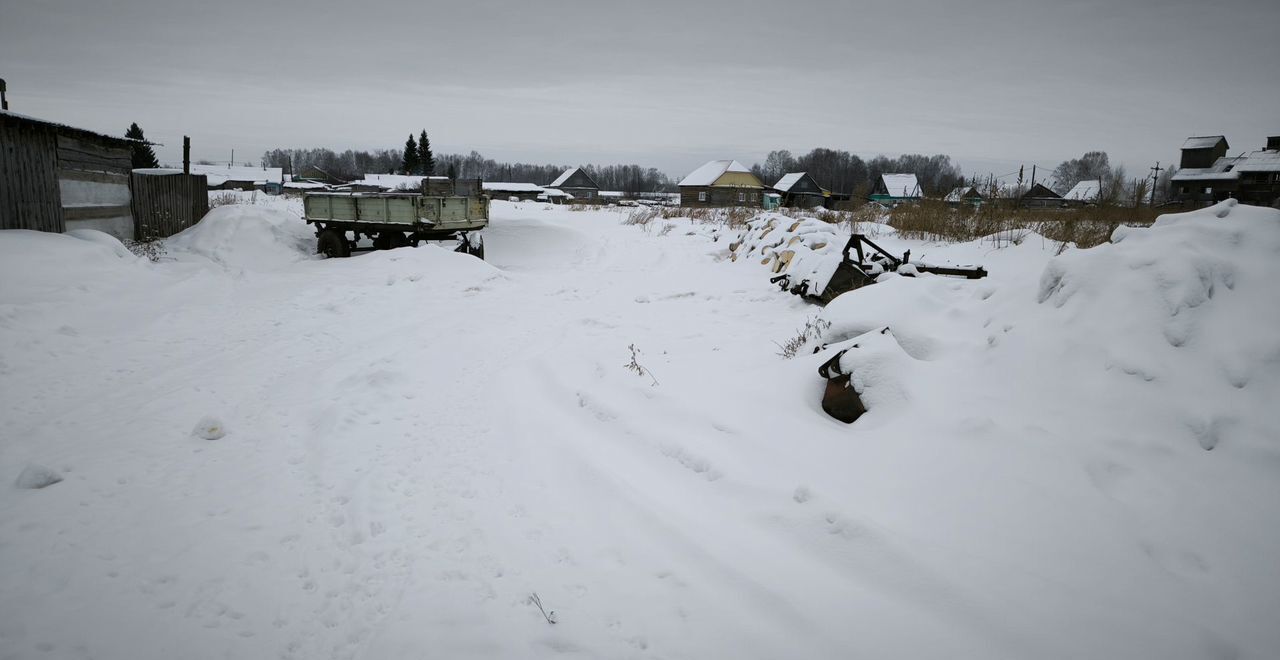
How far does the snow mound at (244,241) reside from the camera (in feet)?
41.4

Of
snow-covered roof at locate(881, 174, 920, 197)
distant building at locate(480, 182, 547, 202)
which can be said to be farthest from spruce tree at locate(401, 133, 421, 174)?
snow-covered roof at locate(881, 174, 920, 197)

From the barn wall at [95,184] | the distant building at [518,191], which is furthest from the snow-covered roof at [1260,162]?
the distant building at [518,191]

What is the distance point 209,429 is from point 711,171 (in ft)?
194

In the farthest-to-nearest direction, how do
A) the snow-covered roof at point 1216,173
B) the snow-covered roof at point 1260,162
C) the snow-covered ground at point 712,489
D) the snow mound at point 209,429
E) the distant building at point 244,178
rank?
1. the distant building at point 244,178
2. the snow-covered roof at point 1216,173
3. the snow-covered roof at point 1260,162
4. the snow mound at point 209,429
5. the snow-covered ground at point 712,489

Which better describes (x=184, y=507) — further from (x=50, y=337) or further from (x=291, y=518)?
(x=50, y=337)

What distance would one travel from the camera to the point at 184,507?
3.50m

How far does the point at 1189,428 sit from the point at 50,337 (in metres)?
10.1

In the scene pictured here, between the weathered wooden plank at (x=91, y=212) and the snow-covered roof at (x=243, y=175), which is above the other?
the snow-covered roof at (x=243, y=175)

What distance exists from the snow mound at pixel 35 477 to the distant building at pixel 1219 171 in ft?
111

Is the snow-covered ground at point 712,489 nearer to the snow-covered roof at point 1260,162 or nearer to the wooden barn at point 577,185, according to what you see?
the snow-covered roof at point 1260,162

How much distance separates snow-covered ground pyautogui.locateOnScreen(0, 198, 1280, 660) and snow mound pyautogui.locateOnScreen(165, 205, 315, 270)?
705 centimetres

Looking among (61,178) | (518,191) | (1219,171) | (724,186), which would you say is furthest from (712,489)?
(518,191)

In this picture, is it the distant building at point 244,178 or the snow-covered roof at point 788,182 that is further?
the distant building at point 244,178

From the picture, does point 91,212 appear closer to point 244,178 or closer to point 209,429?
point 209,429
